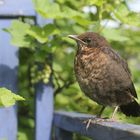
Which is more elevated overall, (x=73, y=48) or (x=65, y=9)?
(x=65, y=9)

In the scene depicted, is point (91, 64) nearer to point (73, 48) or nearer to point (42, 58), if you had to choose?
point (42, 58)

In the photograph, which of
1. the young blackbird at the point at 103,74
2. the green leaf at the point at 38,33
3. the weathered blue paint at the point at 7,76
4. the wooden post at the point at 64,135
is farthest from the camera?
the weathered blue paint at the point at 7,76

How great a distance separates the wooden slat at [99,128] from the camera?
2.77m

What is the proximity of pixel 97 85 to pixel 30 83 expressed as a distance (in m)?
0.95


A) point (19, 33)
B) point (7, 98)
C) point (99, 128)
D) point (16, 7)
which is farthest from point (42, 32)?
point (7, 98)

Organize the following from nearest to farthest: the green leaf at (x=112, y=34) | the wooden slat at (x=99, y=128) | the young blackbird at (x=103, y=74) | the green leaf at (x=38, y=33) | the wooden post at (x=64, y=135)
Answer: the wooden slat at (x=99, y=128)
the young blackbird at (x=103, y=74)
the green leaf at (x=38, y=33)
the wooden post at (x=64, y=135)
the green leaf at (x=112, y=34)

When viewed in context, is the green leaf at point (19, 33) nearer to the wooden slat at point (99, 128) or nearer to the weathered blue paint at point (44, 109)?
the weathered blue paint at point (44, 109)

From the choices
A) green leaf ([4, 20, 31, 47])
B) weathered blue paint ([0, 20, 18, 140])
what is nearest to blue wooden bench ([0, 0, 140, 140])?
weathered blue paint ([0, 20, 18, 140])

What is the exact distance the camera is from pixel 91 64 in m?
3.72

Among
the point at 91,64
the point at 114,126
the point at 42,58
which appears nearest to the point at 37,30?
the point at 42,58

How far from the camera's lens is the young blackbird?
367 centimetres

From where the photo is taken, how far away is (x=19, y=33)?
159 inches

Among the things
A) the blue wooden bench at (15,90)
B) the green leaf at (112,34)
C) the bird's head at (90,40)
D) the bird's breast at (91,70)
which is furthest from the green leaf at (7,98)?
the green leaf at (112,34)

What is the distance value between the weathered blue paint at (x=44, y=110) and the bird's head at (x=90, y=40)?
1.67 feet
